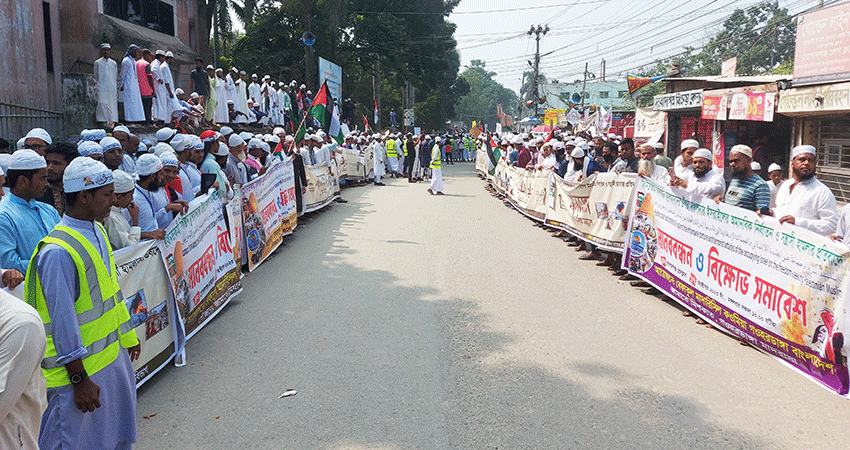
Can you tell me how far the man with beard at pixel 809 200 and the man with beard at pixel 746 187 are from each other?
0.22 meters

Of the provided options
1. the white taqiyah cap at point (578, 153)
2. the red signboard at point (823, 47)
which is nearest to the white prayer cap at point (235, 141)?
the white taqiyah cap at point (578, 153)

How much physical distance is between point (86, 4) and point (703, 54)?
164 feet

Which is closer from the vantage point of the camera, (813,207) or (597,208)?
(813,207)

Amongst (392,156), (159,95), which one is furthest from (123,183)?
(392,156)

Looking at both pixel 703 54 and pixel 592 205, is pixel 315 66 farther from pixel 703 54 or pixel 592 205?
pixel 703 54

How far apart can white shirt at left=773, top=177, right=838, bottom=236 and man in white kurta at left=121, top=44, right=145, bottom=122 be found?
13.3m

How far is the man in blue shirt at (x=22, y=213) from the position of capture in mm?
3779

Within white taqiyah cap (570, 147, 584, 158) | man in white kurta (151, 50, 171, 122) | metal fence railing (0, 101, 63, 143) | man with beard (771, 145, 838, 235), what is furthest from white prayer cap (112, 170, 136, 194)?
man in white kurta (151, 50, 171, 122)

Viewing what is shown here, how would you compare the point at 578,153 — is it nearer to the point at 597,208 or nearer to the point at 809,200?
the point at 597,208

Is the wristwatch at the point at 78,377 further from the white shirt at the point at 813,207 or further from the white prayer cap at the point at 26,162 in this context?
the white shirt at the point at 813,207

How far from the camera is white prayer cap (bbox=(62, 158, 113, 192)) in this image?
115 inches

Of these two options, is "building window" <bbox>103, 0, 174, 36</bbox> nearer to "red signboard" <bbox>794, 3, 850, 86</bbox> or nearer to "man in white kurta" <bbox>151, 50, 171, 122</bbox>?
"man in white kurta" <bbox>151, 50, 171, 122</bbox>

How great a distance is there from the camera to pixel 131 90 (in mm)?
14453

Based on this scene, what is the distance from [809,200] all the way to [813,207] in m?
0.07
